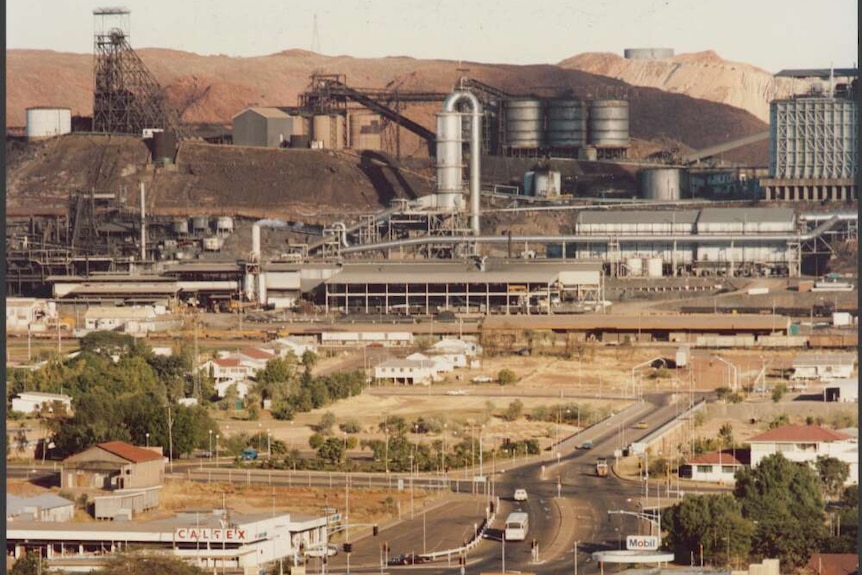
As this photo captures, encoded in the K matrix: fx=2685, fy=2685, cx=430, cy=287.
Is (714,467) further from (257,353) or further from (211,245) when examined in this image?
(211,245)

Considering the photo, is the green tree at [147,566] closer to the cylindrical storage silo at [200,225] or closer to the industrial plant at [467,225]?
the industrial plant at [467,225]

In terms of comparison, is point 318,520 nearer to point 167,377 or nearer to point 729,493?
point 729,493

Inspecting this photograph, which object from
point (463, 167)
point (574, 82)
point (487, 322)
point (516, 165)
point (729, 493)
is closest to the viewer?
point (729, 493)

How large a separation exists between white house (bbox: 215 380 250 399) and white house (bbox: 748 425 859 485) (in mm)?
12238

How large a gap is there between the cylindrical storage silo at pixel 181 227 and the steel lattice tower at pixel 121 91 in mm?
11200

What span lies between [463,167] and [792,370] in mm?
29767

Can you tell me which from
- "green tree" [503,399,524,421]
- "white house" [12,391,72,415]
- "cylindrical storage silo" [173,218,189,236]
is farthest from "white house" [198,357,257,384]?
"cylindrical storage silo" [173,218,189,236]

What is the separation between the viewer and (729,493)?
33.2 metres

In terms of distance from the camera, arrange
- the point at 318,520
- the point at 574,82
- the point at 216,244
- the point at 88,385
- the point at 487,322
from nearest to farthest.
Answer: the point at 318,520 → the point at 88,385 → the point at 487,322 → the point at 216,244 → the point at 574,82

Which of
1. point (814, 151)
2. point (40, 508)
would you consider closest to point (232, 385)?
point (40, 508)

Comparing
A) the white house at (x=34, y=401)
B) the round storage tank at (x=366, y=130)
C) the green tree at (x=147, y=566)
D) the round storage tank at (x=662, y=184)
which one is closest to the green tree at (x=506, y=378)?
the white house at (x=34, y=401)

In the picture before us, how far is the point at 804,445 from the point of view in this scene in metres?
37.3

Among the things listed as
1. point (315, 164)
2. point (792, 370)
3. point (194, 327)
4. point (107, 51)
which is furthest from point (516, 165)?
point (792, 370)

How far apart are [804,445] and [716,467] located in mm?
1659
